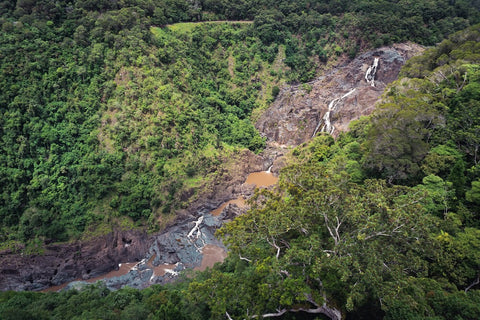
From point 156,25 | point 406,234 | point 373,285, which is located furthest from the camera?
point 156,25

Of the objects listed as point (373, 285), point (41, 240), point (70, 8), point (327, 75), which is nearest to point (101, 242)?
point (41, 240)

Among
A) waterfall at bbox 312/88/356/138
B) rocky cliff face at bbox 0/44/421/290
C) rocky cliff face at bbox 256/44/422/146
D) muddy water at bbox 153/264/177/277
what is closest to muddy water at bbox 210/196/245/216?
rocky cliff face at bbox 0/44/421/290

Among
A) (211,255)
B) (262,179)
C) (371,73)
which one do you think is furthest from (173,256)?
(371,73)

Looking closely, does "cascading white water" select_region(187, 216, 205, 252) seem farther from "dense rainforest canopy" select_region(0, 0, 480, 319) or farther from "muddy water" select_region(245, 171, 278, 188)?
"muddy water" select_region(245, 171, 278, 188)

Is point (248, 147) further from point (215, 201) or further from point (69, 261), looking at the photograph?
point (69, 261)

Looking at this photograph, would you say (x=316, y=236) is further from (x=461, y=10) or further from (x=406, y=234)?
(x=461, y=10)
